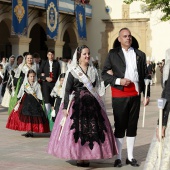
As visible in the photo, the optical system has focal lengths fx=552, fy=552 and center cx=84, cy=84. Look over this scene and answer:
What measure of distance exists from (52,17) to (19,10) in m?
3.82

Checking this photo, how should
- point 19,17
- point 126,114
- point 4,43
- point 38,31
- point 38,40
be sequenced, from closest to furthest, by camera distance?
point 126,114 → point 19,17 → point 4,43 → point 38,40 → point 38,31

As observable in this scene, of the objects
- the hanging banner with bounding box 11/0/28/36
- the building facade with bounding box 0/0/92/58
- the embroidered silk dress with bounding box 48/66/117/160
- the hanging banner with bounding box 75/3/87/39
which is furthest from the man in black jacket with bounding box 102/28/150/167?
the hanging banner with bounding box 75/3/87/39

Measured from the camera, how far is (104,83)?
7426 millimetres

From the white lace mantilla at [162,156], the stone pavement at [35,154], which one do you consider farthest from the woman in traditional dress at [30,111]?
the white lace mantilla at [162,156]

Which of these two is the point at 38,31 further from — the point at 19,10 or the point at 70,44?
the point at 19,10

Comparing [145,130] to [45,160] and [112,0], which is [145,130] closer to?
[45,160]

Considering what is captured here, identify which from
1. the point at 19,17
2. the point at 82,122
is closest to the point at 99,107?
the point at 82,122

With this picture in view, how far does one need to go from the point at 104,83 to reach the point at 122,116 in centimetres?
52

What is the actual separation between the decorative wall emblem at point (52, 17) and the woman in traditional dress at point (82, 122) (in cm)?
2018

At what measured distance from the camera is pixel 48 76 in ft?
38.0

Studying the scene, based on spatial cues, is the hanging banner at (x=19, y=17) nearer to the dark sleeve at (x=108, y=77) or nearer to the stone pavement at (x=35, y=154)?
the stone pavement at (x=35, y=154)

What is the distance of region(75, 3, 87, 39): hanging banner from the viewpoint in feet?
100

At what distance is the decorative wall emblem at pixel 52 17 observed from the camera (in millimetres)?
27516

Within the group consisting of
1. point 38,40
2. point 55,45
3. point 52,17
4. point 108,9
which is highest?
point 108,9
